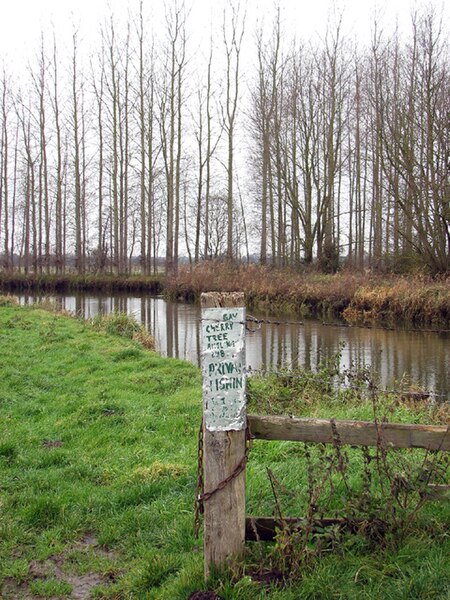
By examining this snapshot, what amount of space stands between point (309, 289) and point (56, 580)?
68.7 ft

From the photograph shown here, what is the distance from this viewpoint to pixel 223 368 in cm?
282

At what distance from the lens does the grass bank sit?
755 inches

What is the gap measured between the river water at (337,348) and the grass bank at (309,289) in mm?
2246

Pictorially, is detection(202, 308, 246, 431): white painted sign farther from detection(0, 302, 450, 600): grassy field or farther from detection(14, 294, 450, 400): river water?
detection(14, 294, 450, 400): river water

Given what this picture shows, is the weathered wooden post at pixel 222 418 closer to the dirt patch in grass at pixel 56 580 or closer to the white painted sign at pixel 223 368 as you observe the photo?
the white painted sign at pixel 223 368

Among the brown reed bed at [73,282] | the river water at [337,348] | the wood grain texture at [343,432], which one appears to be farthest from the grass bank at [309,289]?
the wood grain texture at [343,432]

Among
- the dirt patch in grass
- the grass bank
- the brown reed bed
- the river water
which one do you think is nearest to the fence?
the dirt patch in grass

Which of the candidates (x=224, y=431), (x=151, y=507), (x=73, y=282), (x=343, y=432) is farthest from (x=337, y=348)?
(x=73, y=282)

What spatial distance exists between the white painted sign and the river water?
5.97m

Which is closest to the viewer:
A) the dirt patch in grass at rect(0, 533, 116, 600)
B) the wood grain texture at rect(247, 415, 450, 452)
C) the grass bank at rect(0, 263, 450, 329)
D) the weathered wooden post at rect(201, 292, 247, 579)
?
the weathered wooden post at rect(201, 292, 247, 579)

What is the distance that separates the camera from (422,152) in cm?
2314

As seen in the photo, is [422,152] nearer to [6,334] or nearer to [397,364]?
[397,364]

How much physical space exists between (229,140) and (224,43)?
610 centimetres

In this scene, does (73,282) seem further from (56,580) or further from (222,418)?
(222,418)
